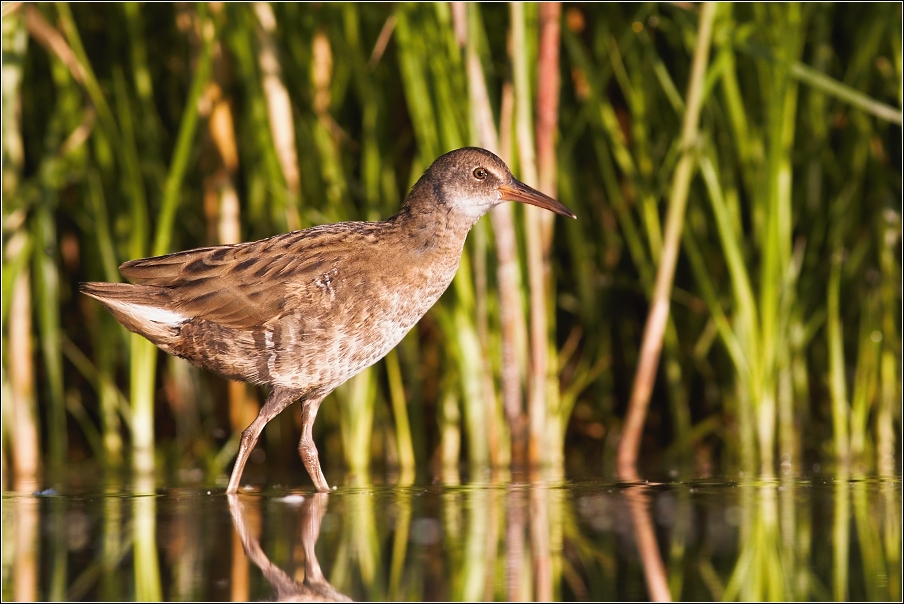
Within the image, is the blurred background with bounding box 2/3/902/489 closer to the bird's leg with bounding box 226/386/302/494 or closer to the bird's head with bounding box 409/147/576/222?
the bird's head with bounding box 409/147/576/222

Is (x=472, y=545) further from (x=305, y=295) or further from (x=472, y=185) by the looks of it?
(x=472, y=185)

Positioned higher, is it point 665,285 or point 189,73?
point 189,73

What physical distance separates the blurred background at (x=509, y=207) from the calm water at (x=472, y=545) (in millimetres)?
1322

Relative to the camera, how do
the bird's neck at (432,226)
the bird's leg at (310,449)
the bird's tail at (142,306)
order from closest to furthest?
the bird's leg at (310,449)
the bird's tail at (142,306)
the bird's neck at (432,226)

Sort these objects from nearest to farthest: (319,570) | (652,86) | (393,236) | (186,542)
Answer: (319,570) → (186,542) → (393,236) → (652,86)

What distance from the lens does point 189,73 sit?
5668mm

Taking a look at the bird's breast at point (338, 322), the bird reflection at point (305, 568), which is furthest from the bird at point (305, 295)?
the bird reflection at point (305, 568)

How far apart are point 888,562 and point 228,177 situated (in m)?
3.82

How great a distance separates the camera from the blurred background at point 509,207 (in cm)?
480

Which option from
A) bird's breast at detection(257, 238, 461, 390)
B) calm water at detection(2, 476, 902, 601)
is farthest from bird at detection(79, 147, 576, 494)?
calm water at detection(2, 476, 902, 601)

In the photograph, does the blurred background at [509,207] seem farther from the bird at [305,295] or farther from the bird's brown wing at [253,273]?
the bird's brown wing at [253,273]

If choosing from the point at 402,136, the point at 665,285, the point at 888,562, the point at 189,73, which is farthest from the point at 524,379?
the point at 888,562

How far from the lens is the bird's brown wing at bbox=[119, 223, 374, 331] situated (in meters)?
3.94

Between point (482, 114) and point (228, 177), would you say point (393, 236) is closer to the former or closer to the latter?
point (482, 114)
